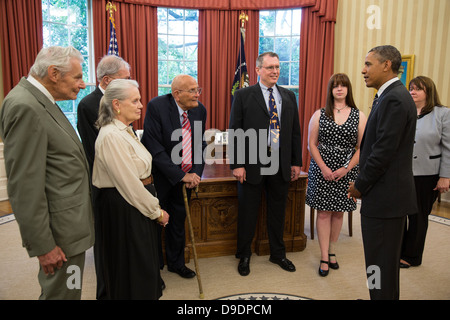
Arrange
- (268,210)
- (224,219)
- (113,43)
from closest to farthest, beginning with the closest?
(268,210)
(224,219)
(113,43)

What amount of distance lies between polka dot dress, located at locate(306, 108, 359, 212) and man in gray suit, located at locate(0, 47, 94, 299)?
1990mm

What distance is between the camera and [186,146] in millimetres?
2664

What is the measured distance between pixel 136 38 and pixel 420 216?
17.8ft

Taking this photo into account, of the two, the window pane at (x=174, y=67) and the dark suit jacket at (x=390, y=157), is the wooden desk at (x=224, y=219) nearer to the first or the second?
the dark suit jacket at (x=390, y=157)

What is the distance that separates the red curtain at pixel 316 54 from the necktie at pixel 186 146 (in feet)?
14.5

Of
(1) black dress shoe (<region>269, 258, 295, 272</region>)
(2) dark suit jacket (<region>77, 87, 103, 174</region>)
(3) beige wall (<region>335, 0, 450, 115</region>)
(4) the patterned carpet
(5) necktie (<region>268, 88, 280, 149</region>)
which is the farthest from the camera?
(3) beige wall (<region>335, 0, 450, 115</region>)

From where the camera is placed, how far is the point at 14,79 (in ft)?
16.6

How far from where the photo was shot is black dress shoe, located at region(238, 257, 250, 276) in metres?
2.90

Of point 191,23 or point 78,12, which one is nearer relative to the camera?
point 78,12

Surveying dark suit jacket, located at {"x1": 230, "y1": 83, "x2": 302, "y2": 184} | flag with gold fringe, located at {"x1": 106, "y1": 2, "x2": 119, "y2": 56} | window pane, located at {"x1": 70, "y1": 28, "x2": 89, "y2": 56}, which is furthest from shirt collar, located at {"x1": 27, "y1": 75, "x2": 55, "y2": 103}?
window pane, located at {"x1": 70, "y1": 28, "x2": 89, "y2": 56}

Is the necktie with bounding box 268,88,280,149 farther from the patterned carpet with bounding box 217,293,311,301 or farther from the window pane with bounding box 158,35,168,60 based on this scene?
the window pane with bounding box 158,35,168,60

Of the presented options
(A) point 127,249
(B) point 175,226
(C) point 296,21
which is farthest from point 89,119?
(C) point 296,21

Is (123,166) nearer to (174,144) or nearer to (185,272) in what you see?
(174,144)

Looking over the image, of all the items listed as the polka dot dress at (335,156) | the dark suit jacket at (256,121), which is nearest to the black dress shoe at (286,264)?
the polka dot dress at (335,156)
